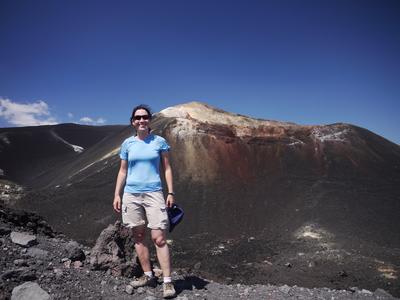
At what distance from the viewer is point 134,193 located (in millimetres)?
4387

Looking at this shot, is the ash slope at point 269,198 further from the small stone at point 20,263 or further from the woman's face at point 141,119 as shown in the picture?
the woman's face at point 141,119

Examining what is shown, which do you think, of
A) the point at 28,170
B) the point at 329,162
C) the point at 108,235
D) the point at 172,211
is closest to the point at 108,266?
the point at 108,235

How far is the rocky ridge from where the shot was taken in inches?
172

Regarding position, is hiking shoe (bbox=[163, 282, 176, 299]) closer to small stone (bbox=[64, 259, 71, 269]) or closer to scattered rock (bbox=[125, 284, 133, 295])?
scattered rock (bbox=[125, 284, 133, 295])

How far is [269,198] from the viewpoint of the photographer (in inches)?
602

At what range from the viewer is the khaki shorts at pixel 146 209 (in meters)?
4.34

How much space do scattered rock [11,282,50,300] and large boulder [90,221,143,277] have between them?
1083 mm

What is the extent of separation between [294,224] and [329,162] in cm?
556

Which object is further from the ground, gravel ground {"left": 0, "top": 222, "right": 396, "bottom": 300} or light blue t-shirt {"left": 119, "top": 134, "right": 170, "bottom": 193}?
light blue t-shirt {"left": 119, "top": 134, "right": 170, "bottom": 193}

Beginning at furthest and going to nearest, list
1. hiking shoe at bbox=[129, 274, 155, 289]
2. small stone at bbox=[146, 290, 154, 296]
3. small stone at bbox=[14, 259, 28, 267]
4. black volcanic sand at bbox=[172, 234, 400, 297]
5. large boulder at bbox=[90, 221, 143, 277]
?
black volcanic sand at bbox=[172, 234, 400, 297], large boulder at bbox=[90, 221, 143, 277], small stone at bbox=[14, 259, 28, 267], hiking shoe at bbox=[129, 274, 155, 289], small stone at bbox=[146, 290, 154, 296]

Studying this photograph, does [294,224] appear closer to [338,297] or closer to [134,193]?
[338,297]

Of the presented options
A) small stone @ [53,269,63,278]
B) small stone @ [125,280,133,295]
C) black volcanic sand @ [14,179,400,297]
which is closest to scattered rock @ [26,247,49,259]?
small stone @ [53,269,63,278]

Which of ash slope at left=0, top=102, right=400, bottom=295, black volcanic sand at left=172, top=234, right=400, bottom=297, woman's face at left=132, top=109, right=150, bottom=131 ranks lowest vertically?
black volcanic sand at left=172, top=234, right=400, bottom=297

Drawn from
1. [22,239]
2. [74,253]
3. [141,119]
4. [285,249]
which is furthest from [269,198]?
[141,119]
